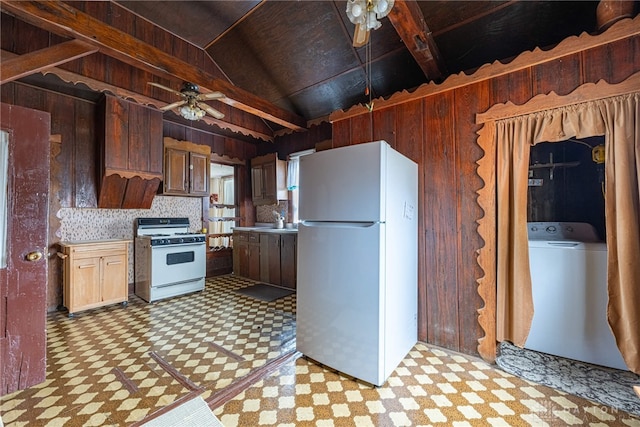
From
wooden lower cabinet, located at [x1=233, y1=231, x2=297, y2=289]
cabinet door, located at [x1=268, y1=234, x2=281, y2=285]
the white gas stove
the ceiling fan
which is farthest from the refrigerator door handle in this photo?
the white gas stove

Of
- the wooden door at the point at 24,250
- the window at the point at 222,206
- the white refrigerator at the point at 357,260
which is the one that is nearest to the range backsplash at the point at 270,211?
the window at the point at 222,206

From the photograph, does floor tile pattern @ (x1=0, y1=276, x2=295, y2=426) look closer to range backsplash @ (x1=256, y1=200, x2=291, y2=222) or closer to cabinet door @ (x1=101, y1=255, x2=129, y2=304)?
cabinet door @ (x1=101, y1=255, x2=129, y2=304)

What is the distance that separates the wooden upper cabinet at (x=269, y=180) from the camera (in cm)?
499

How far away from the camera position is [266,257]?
180 inches

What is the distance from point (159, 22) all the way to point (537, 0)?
3830 millimetres

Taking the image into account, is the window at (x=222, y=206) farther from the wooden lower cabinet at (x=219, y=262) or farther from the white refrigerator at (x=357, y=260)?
the white refrigerator at (x=357, y=260)

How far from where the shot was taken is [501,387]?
6.08 ft

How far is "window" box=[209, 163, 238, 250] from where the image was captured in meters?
5.57

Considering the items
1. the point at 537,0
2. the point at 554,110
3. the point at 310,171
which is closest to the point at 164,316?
the point at 310,171

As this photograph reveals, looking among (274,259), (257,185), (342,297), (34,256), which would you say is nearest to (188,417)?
(342,297)

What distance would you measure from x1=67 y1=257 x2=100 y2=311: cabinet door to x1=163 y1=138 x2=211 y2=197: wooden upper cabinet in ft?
4.73

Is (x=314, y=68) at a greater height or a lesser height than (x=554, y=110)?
greater

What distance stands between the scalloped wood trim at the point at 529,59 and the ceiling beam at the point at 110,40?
6.26 feet

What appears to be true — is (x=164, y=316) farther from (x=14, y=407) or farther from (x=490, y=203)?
(x=490, y=203)
